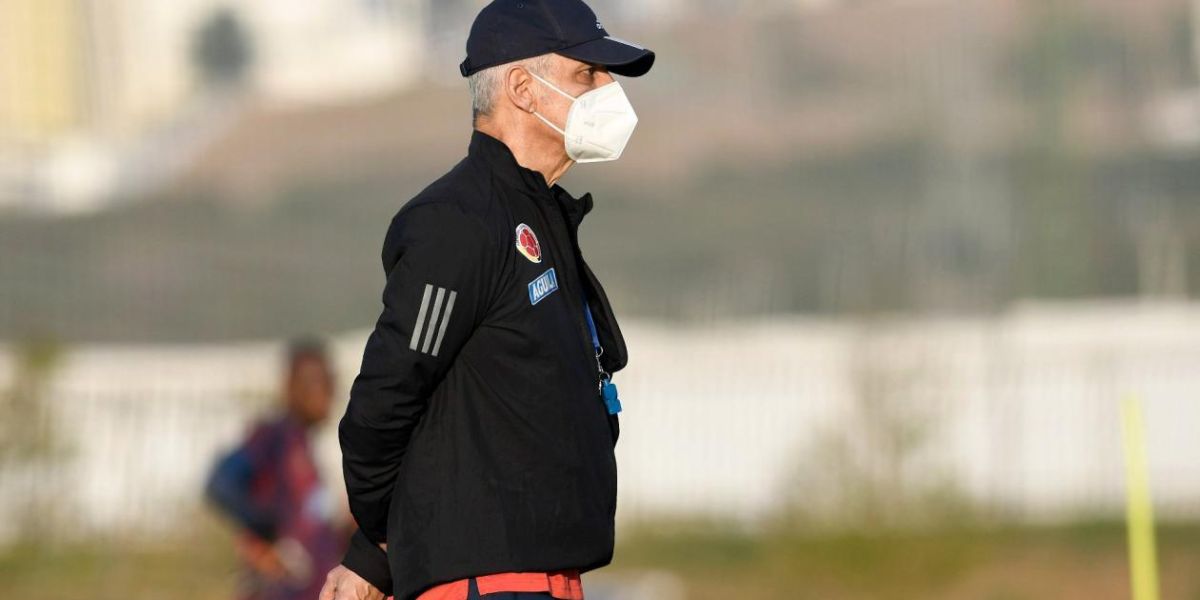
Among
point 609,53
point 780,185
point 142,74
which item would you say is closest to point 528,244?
point 609,53

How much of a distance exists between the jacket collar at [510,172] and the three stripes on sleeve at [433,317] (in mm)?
314

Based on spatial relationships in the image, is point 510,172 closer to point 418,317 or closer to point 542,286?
point 542,286

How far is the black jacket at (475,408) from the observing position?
3268mm

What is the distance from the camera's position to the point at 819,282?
26.2 meters

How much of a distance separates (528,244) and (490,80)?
0.41m

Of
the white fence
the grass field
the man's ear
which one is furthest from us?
the white fence

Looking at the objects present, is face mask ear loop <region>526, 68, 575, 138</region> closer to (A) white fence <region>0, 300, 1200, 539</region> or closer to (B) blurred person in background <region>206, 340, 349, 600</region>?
(B) blurred person in background <region>206, 340, 349, 600</region>

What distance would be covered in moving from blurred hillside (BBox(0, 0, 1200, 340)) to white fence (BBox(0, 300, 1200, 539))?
2816 mm

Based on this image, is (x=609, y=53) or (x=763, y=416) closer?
(x=609, y=53)

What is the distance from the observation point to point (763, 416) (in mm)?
20625

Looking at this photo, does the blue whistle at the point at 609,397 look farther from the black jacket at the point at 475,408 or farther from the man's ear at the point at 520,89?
the man's ear at the point at 520,89

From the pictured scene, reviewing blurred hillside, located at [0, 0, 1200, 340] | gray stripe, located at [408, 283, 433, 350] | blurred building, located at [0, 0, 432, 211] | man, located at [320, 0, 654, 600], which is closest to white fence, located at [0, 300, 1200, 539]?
blurred hillside, located at [0, 0, 1200, 340]

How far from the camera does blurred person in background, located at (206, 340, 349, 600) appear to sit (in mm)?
7215

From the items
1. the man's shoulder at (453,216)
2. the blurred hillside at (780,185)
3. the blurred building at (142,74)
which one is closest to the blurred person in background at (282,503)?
the man's shoulder at (453,216)
